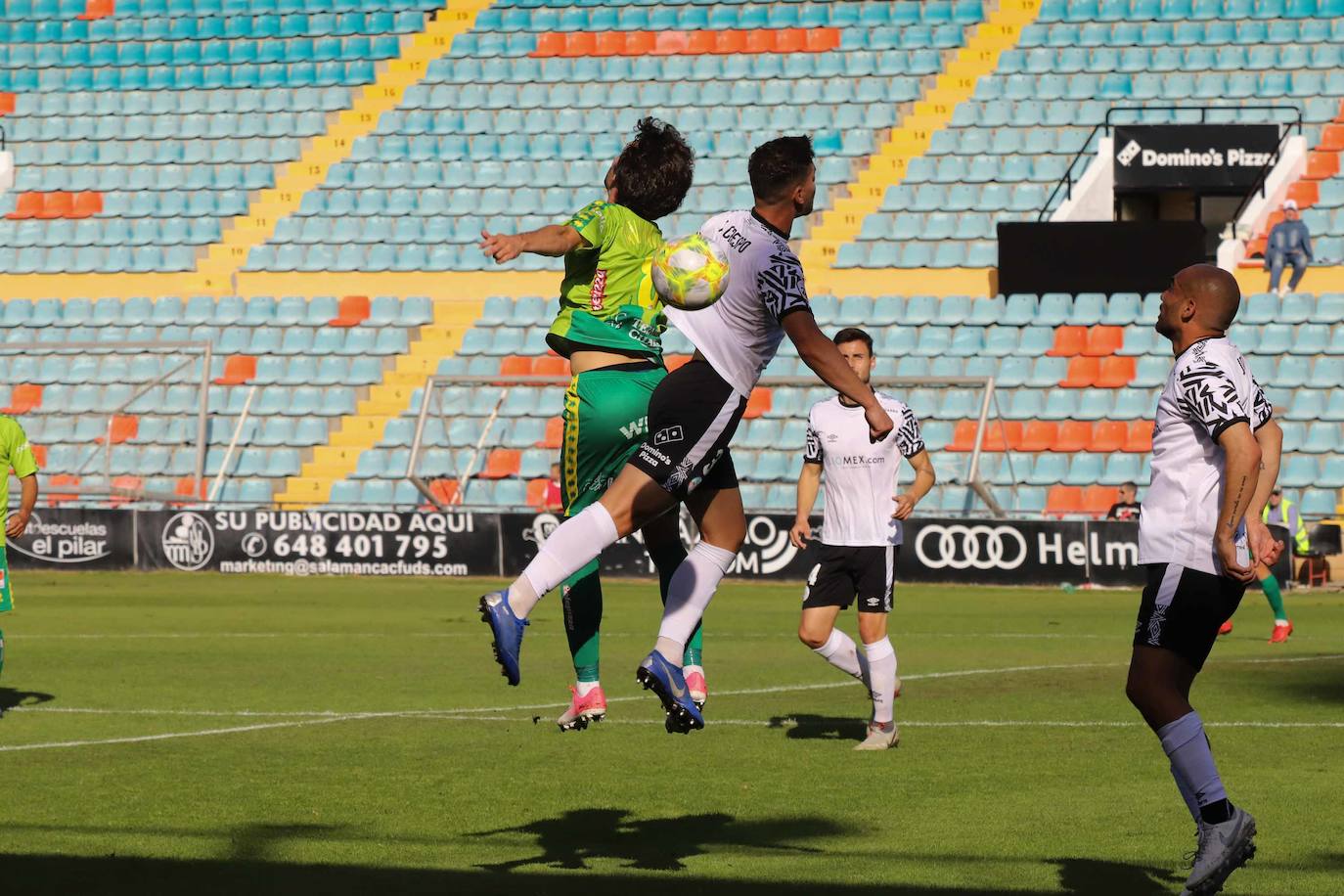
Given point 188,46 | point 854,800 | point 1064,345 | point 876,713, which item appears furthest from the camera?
point 188,46

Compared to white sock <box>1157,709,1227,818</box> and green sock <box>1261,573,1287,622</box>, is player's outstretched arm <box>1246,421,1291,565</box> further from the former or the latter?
green sock <box>1261,573,1287,622</box>

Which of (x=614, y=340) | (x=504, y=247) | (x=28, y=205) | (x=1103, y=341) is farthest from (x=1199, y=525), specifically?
(x=28, y=205)

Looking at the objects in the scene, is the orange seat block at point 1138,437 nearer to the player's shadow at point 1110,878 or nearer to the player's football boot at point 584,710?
the player's shadow at point 1110,878

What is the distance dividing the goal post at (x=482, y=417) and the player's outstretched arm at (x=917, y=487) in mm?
13970

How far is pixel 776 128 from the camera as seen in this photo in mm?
33000

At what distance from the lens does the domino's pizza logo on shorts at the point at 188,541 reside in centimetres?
2753

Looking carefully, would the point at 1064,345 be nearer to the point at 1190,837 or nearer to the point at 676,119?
the point at 676,119

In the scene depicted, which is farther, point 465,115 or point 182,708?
point 465,115

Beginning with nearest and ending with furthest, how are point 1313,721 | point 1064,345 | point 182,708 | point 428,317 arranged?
point 1313,721
point 182,708
point 1064,345
point 428,317

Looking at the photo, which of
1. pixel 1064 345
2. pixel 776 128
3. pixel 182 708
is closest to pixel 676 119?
pixel 776 128

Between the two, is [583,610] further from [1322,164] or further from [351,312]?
[1322,164]

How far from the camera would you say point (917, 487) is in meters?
11.7

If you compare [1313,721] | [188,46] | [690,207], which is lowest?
[1313,721]

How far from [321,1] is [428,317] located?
973cm
